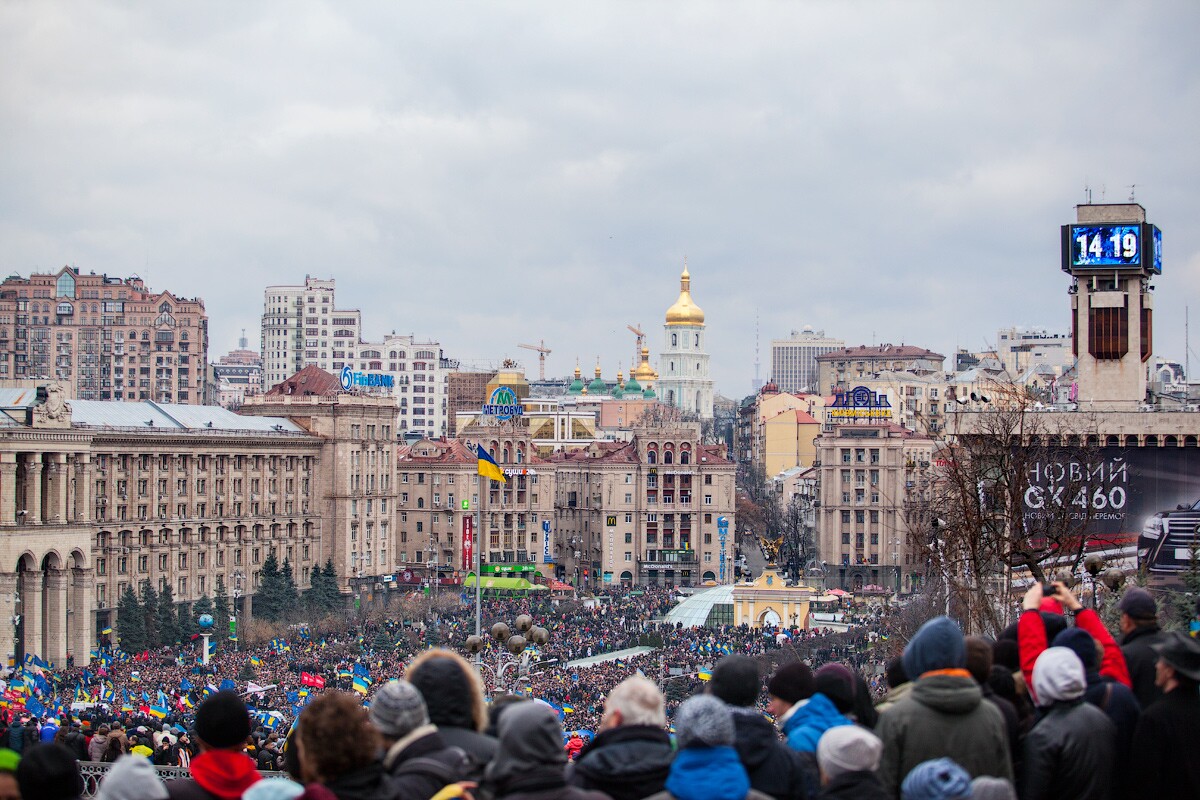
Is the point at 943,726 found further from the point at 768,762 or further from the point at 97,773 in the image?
the point at 97,773

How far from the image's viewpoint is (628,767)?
33.0ft

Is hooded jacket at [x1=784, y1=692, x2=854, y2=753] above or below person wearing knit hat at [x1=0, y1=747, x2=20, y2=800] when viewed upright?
above

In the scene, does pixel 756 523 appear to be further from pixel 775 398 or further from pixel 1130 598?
pixel 1130 598

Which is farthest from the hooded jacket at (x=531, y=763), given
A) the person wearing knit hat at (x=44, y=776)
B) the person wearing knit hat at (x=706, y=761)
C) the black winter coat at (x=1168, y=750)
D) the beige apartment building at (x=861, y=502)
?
the beige apartment building at (x=861, y=502)

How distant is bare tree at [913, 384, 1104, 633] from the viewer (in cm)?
3744

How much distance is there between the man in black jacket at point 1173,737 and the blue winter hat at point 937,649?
146 cm

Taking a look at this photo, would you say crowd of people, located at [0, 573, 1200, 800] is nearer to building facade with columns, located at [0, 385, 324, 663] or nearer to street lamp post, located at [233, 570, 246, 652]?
building facade with columns, located at [0, 385, 324, 663]

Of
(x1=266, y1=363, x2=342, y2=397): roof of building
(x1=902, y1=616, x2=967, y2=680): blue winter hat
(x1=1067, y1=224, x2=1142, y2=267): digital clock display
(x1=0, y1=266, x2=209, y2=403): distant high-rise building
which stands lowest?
(x1=902, y1=616, x2=967, y2=680): blue winter hat

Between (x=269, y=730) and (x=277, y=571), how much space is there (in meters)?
54.9

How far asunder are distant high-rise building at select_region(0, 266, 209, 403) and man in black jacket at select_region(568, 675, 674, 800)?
490ft

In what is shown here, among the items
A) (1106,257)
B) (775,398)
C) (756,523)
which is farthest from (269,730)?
(775,398)

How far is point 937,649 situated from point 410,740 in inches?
130

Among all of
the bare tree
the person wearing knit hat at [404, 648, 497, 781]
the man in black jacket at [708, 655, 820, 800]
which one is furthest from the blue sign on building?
the man in black jacket at [708, 655, 820, 800]

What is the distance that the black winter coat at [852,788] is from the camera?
383 inches
